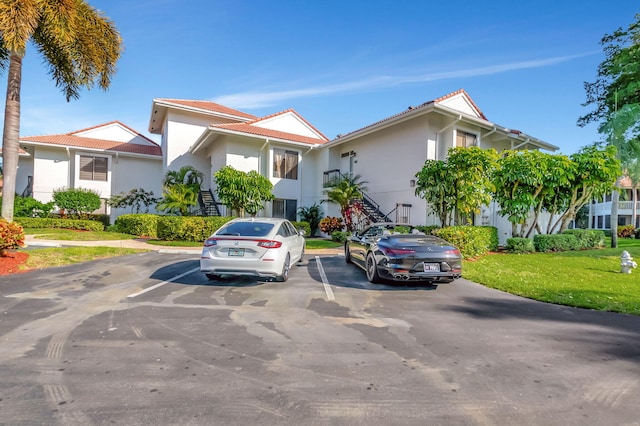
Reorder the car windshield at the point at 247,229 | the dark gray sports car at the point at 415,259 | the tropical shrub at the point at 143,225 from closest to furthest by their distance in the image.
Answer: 1. the dark gray sports car at the point at 415,259
2. the car windshield at the point at 247,229
3. the tropical shrub at the point at 143,225

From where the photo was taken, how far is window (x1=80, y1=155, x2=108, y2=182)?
73.7ft

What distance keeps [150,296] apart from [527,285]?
26.8 ft

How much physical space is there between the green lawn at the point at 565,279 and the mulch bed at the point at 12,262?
37.8 feet

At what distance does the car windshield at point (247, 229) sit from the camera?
7.55m

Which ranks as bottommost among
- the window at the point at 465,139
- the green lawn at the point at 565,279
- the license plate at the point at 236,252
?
the green lawn at the point at 565,279

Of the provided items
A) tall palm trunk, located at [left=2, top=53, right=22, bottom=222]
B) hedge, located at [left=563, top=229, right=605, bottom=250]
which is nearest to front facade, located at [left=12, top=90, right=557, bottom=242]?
hedge, located at [left=563, top=229, right=605, bottom=250]

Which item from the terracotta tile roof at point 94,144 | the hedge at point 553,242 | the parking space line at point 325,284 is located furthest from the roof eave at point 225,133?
the hedge at point 553,242

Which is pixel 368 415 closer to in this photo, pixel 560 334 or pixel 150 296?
pixel 560 334

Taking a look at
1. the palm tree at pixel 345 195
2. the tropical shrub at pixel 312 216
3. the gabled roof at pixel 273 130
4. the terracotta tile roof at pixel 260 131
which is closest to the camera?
the palm tree at pixel 345 195

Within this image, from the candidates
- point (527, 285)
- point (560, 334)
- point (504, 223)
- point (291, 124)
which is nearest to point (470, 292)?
point (527, 285)

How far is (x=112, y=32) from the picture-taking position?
42.9ft

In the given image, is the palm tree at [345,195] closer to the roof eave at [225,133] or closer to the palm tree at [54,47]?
the roof eave at [225,133]

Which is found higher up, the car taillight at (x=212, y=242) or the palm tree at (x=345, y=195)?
the palm tree at (x=345, y=195)

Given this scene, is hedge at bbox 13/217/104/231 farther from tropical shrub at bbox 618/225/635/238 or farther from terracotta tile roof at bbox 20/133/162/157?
tropical shrub at bbox 618/225/635/238
